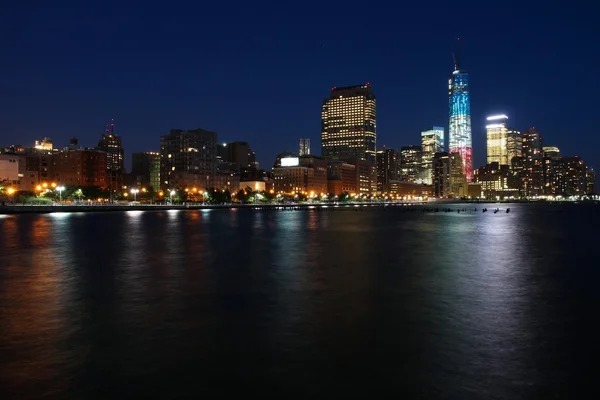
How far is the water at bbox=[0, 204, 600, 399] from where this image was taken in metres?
12.2

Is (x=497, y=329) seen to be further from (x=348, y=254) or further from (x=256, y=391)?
(x=348, y=254)

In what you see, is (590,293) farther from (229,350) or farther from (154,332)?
(154,332)

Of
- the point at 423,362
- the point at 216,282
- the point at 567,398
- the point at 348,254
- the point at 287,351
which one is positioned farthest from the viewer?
the point at 348,254

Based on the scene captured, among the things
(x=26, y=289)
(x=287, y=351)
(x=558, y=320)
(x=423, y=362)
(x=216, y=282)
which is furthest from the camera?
(x=216, y=282)

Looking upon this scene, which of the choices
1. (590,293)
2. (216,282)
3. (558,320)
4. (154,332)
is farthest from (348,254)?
(154,332)

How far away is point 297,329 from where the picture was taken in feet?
57.1

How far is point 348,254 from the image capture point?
42438mm

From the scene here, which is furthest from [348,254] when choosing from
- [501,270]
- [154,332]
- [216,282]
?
[154,332]

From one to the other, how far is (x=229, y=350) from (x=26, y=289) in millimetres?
15849

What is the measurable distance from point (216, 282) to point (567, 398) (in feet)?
65.4

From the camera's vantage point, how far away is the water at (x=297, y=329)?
12.2 metres

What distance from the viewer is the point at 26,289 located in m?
25.1

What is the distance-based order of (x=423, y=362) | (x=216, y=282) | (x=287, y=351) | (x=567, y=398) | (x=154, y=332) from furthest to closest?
1. (x=216, y=282)
2. (x=154, y=332)
3. (x=287, y=351)
4. (x=423, y=362)
5. (x=567, y=398)

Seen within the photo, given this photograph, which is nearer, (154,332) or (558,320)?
(154,332)
